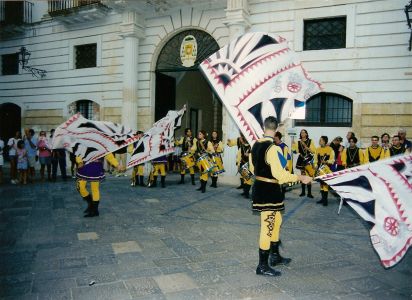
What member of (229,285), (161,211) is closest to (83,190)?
(161,211)

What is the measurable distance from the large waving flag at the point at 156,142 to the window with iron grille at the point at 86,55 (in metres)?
7.79

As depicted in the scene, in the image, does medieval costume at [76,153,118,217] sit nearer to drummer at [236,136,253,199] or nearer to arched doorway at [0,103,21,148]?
drummer at [236,136,253,199]

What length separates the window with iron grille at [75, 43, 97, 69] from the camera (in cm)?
1702

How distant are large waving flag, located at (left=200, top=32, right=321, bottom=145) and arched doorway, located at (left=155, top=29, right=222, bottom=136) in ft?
32.9

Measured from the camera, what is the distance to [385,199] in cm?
384

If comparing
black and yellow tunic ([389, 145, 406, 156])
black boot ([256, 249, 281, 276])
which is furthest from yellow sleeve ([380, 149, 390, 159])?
black boot ([256, 249, 281, 276])

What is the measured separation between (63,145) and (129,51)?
873 centimetres

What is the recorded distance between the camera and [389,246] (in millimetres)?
3670

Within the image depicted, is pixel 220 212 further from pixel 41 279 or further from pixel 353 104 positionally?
pixel 353 104

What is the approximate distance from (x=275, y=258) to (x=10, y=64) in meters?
20.1

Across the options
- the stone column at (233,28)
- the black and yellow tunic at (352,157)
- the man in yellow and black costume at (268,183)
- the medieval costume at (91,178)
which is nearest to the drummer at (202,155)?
the stone column at (233,28)

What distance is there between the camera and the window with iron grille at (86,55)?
55.8 feet

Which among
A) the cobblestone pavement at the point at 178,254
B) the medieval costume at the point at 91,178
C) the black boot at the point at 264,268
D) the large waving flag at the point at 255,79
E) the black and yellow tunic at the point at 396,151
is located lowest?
the cobblestone pavement at the point at 178,254

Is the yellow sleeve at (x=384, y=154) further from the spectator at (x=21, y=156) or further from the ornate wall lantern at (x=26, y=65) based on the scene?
the ornate wall lantern at (x=26, y=65)
